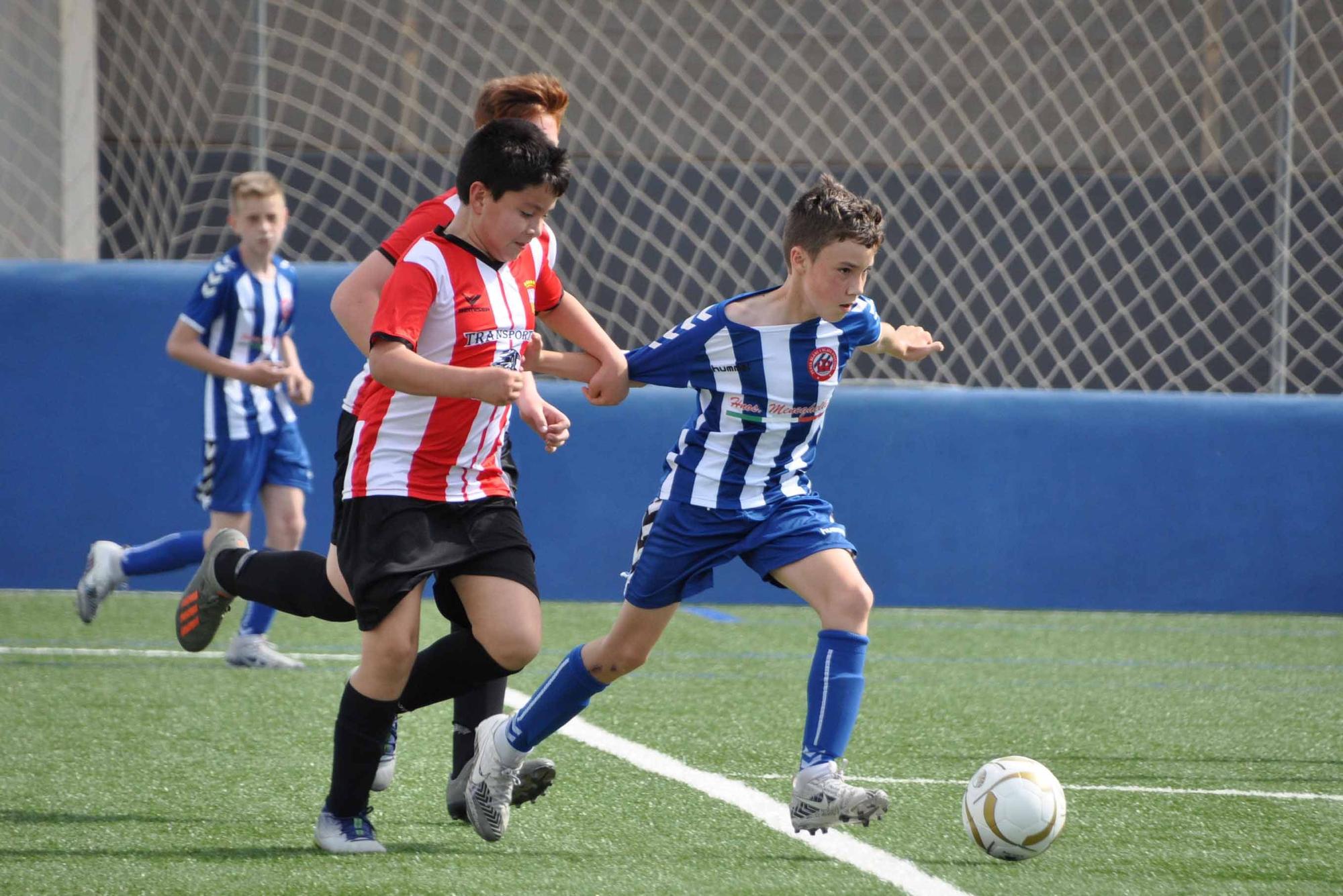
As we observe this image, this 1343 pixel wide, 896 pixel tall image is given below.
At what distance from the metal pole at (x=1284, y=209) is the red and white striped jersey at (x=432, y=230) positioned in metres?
4.21

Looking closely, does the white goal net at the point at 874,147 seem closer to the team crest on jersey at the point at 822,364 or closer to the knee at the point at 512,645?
the team crest on jersey at the point at 822,364

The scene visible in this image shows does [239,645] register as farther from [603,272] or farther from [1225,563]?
[1225,563]

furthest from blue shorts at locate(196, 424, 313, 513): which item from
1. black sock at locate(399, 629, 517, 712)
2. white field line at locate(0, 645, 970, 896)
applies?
Answer: black sock at locate(399, 629, 517, 712)

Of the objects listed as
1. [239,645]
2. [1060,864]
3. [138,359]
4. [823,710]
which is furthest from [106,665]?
[1060,864]

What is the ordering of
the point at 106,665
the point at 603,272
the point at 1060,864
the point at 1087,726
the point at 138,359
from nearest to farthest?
the point at 1060,864, the point at 1087,726, the point at 106,665, the point at 138,359, the point at 603,272

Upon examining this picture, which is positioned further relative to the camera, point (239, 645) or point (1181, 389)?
point (1181, 389)

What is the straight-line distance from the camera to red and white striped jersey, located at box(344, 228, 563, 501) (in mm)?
2932

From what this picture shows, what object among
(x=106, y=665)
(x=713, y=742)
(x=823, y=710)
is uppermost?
(x=823, y=710)

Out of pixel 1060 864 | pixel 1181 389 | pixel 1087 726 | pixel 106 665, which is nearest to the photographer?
pixel 1060 864

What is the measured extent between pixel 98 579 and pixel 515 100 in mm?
2577

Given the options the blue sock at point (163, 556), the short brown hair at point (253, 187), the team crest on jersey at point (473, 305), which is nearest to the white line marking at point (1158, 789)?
the team crest on jersey at point (473, 305)

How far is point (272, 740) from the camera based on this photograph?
396 centimetres

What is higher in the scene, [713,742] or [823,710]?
[823,710]

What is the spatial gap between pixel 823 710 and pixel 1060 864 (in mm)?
542
